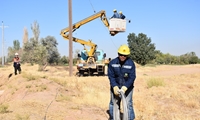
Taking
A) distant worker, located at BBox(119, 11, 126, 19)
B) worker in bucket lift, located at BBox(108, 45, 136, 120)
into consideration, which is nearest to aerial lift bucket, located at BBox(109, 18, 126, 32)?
distant worker, located at BBox(119, 11, 126, 19)

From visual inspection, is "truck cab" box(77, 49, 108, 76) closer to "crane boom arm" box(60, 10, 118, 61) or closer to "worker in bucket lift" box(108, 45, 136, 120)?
"crane boom arm" box(60, 10, 118, 61)

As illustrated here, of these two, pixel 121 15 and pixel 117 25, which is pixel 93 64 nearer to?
pixel 117 25

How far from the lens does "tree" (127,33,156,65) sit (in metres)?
66.2

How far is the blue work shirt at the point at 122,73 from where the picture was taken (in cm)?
618

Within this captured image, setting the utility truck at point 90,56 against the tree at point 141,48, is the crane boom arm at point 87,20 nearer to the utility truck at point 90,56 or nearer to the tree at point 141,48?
the utility truck at point 90,56

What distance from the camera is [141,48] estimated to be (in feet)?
217

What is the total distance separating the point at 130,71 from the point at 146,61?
205ft

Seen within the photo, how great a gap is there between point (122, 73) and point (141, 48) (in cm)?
6060

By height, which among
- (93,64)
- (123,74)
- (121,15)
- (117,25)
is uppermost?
(121,15)

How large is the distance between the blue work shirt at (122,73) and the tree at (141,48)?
6016 centimetres

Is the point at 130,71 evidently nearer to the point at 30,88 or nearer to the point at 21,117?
the point at 21,117

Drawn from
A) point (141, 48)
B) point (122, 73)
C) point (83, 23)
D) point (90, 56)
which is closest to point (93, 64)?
point (90, 56)

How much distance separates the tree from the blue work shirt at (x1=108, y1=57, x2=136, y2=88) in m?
60.2

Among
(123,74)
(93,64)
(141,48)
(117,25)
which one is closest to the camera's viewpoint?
(123,74)
